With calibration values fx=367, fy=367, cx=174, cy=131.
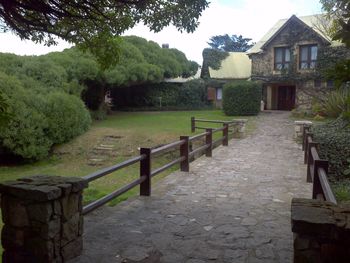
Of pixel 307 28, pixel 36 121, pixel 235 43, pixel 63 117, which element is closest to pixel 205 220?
pixel 36 121

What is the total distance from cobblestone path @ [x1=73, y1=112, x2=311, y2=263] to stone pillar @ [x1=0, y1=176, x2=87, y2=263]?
0.52 meters

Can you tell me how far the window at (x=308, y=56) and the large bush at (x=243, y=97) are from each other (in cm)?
502

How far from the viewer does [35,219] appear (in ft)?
11.0

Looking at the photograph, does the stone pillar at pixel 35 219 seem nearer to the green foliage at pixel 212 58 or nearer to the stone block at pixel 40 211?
the stone block at pixel 40 211

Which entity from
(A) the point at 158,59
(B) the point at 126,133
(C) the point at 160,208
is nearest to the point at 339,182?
(C) the point at 160,208

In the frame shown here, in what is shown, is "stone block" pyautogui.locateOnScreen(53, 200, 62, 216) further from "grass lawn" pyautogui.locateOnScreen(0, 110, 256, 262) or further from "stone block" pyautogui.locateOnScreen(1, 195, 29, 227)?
"grass lawn" pyautogui.locateOnScreen(0, 110, 256, 262)

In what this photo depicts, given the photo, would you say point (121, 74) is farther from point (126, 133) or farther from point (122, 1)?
Result: point (122, 1)

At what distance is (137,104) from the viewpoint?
105 ft

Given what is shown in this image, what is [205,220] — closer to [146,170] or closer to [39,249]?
[146,170]

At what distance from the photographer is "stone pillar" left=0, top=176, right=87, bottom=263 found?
131 inches

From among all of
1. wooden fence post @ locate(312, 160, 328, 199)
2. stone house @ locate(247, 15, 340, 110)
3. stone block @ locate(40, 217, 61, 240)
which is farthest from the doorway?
stone block @ locate(40, 217, 61, 240)

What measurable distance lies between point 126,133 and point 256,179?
36.4 feet

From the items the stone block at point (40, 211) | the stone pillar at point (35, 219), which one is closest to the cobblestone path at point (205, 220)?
the stone pillar at point (35, 219)

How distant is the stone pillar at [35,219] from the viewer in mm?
3326
